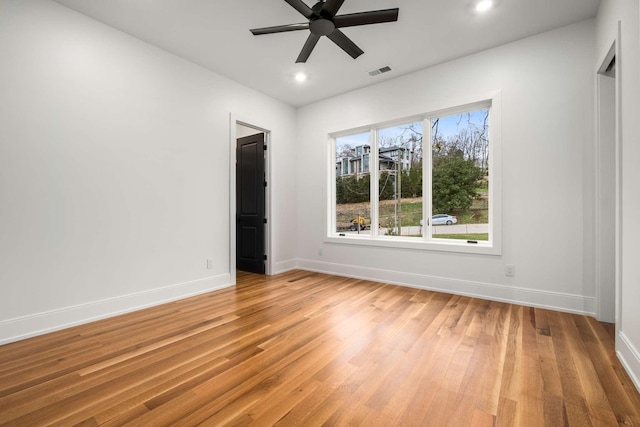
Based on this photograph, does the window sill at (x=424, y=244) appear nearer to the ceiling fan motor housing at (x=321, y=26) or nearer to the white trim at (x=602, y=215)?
the white trim at (x=602, y=215)

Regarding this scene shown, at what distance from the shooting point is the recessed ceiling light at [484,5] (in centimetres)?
260

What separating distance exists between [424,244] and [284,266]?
2401 mm

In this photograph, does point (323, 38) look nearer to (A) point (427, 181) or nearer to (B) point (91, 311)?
(A) point (427, 181)

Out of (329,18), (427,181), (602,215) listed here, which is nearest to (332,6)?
(329,18)

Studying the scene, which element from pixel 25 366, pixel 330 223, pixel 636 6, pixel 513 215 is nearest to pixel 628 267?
pixel 513 215

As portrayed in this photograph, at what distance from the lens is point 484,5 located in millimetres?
2635

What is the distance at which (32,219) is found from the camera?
8.02ft

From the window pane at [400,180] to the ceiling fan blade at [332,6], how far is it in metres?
2.19

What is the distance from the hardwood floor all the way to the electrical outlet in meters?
0.36

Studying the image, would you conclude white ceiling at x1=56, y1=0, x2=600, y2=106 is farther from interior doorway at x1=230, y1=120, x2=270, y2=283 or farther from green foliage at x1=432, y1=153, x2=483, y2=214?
green foliage at x1=432, y1=153, x2=483, y2=214

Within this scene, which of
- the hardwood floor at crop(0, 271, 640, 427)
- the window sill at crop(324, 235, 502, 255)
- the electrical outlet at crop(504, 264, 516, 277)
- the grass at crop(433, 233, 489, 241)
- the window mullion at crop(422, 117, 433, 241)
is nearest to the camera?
the hardwood floor at crop(0, 271, 640, 427)

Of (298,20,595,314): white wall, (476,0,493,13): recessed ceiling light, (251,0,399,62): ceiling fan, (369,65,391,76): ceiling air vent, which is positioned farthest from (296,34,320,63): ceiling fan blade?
(298,20,595,314): white wall

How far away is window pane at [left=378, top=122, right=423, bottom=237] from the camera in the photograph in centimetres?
407

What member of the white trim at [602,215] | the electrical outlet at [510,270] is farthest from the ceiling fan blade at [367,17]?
the electrical outlet at [510,270]
